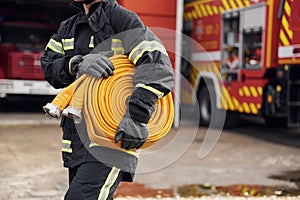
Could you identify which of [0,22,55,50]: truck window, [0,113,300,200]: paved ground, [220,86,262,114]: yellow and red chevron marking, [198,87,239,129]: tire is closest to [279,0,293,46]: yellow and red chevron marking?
[220,86,262,114]: yellow and red chevron marking

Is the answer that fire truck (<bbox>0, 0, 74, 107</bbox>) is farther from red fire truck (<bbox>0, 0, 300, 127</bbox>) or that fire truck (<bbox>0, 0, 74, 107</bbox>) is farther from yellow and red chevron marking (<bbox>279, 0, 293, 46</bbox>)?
yellow and red chevron marking (<bbox>279, 0, 293, 46</bbox>)

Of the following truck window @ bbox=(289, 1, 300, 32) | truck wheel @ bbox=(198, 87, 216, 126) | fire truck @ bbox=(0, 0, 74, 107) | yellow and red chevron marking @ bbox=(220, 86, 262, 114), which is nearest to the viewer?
truck window @ bbox=(289, 1, 300, 32)

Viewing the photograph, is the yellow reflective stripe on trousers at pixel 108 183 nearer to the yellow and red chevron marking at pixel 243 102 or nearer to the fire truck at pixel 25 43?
the yellow and red chevron marking at pixel 243 102

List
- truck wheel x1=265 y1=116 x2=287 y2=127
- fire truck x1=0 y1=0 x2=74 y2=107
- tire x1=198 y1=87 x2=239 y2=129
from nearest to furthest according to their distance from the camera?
tire x1=198 y1=87 x2=239 y2=129, truck wheel x1=265 y1=116 x2=287 y2=127, fire truck x1=0 y1=0 x2=74 y2=107

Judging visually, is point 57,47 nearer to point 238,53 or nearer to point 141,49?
point 141,49

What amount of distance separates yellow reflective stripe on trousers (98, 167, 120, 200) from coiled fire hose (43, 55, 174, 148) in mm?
154

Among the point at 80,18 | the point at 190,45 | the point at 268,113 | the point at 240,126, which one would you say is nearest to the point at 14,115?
the point at 190,45

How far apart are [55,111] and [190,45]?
8773 mm

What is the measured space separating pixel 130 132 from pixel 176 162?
469 cm

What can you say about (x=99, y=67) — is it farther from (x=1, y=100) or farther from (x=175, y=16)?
(x=1, y=100)

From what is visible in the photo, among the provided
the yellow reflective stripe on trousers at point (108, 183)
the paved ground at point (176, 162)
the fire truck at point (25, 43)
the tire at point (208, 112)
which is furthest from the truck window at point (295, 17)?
the yellow reflective stripe on trousers at point (108, 183)

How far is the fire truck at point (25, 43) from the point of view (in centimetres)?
1185

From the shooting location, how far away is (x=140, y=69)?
2.72 meters

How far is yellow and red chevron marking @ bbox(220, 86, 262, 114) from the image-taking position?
9.52 meters
